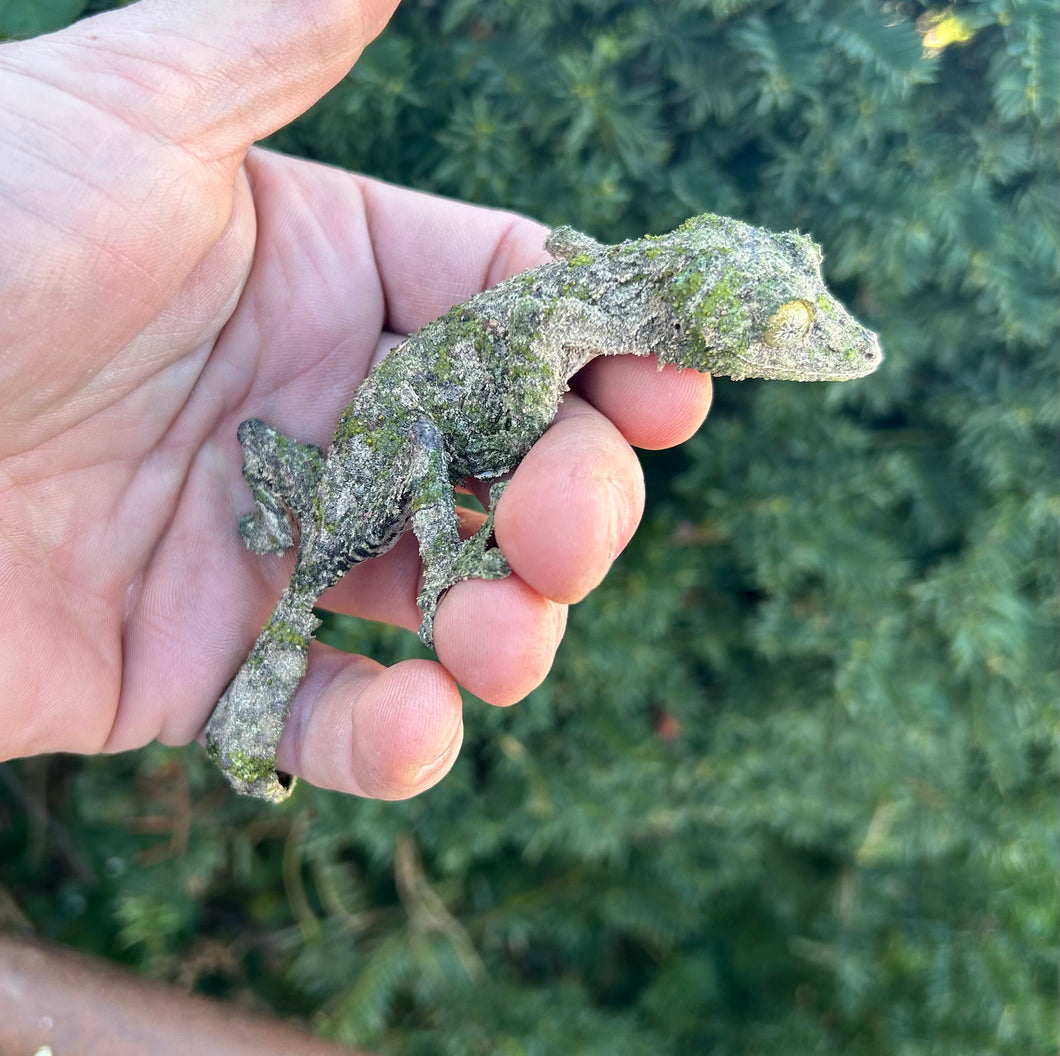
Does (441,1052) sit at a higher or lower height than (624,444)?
lower

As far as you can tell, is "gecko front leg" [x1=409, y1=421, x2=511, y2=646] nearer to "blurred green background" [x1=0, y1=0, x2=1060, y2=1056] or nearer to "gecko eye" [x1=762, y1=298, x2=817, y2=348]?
"gecko eye" [x1=762, y1=298, x2=817, y2=348]

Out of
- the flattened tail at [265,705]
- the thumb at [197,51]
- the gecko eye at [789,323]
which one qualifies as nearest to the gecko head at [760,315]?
the gecko eye at [789,323]

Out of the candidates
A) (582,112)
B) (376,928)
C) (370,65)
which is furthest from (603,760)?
(370,65)

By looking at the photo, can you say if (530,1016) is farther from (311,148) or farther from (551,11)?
(551,11)

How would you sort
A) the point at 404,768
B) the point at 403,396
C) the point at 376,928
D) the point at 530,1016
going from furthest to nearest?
the point at 376,928 < the point at 530,1016 < the point at 403,396 < the point at 404,768

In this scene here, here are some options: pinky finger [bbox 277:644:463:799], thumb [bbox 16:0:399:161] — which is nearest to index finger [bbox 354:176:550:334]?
thumb [bbox 16:0:399:161]

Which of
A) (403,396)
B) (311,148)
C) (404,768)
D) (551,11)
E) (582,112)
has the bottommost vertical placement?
(404,768)
